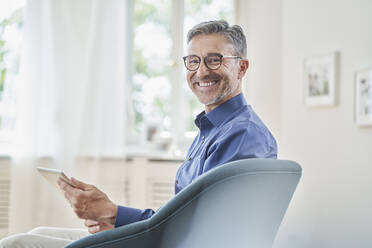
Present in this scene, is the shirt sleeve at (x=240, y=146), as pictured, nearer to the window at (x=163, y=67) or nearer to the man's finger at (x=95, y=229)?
the man's finger at (x=95, y=229)

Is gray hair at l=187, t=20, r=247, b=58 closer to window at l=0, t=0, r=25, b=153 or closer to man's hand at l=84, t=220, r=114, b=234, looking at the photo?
man's hand at l=84, t=220, r=114, b=234

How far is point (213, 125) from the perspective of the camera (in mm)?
1658

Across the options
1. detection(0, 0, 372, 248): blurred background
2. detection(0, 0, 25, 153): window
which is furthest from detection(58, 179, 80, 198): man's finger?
detection(0, 0, 25, 153): window

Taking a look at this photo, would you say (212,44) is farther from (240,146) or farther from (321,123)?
(321,123)

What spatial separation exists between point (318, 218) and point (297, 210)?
0.26m

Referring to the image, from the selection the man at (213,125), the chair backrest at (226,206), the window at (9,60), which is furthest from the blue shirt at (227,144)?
the window at (9,60)

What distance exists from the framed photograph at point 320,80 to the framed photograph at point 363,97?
0.23 meters

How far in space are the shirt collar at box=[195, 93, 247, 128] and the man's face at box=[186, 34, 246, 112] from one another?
0.03 meters

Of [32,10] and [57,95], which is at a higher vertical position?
[32,10]

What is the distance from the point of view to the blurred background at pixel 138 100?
2965 millimetres

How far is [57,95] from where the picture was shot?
3.45m

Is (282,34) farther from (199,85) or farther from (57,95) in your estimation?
(199,85)

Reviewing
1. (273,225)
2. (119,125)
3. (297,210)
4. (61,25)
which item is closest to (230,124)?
(273,225)

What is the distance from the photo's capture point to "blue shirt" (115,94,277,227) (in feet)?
4.45
